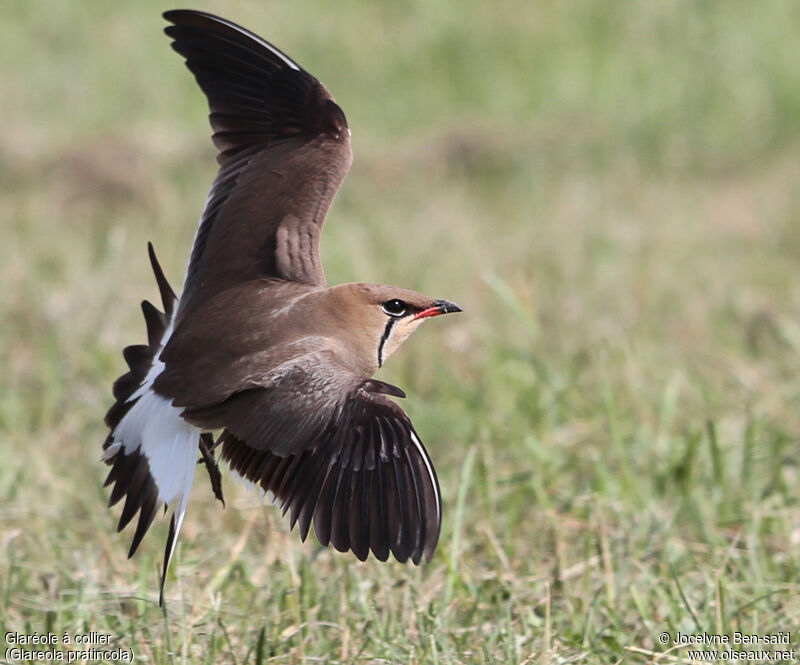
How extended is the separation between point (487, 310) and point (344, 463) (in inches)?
124

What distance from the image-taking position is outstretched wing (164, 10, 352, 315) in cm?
336

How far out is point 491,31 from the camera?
10.1m

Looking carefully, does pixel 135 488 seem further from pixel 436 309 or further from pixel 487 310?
pixel 487 310

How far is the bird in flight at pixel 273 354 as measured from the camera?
271 centimetres

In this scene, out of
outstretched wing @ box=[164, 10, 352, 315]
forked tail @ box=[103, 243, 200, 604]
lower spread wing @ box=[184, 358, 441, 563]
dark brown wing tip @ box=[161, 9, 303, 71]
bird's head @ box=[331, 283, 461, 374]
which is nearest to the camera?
lower spread wing @ box=[184, 358, 441, 563]

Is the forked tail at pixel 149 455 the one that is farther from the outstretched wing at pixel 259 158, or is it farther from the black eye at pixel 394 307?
the black eye at pixel 394 307

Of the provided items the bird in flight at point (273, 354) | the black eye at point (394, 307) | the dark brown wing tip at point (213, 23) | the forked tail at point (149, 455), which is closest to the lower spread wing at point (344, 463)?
the bird in flight at point (273, 354)

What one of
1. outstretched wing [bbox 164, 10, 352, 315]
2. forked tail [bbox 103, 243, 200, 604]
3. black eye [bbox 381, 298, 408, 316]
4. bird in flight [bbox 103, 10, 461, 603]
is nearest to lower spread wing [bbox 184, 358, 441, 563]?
bird in flight [bbox 103, 10, 461, 603]

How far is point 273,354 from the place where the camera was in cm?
289

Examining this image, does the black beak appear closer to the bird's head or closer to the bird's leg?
the bird's head

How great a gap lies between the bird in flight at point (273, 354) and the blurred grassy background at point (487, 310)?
304 millimetres

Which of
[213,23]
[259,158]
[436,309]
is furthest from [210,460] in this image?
[213,23]

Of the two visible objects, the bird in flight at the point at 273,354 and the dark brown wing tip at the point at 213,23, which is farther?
the dark brown wing tip at the point at 213,23

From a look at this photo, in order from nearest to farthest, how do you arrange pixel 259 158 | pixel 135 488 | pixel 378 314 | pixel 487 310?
pixel 135 488 < pixel 378 314 < pixel 259 158 < pixel 487 310
